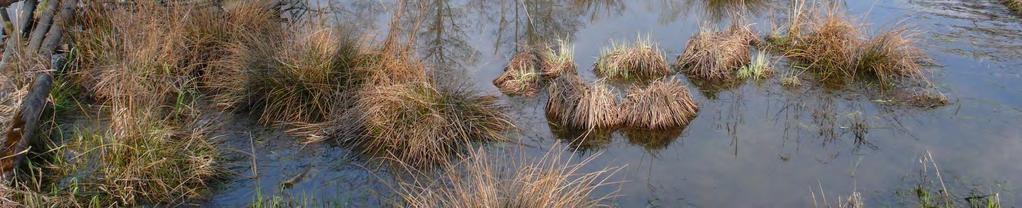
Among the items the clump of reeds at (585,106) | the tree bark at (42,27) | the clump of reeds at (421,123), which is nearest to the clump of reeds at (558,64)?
the clump of reeds at (585,106)

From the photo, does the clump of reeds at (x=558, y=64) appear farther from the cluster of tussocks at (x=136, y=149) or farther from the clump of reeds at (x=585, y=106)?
the cluster of tussocks at (x=136, y=149)

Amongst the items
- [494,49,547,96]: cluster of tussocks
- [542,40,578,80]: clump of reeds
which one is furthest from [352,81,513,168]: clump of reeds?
[542,40,578,80]: clump of reeds

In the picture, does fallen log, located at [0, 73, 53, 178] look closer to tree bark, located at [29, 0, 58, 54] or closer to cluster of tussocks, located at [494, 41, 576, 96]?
tree bark, located at [29, 0, 58, 54]

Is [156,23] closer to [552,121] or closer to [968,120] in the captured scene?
[552,121]

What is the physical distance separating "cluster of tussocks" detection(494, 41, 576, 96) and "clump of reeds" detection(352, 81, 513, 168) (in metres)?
1.12

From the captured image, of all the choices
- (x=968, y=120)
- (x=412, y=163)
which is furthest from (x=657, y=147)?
(x=968, y=120)

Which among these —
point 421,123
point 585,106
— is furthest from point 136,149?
point 585,106

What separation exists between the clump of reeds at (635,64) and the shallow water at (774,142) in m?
0.18

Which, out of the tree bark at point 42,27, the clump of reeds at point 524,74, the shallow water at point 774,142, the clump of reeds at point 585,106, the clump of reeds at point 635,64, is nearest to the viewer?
the shallow water at point 774,142

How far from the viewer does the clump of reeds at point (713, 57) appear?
8.52 metres

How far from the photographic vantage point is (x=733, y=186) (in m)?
6.00

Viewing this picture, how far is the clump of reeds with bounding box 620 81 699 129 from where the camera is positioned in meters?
7.12

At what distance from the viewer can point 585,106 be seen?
23.3 ft

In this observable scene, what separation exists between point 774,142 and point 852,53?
2.15m
